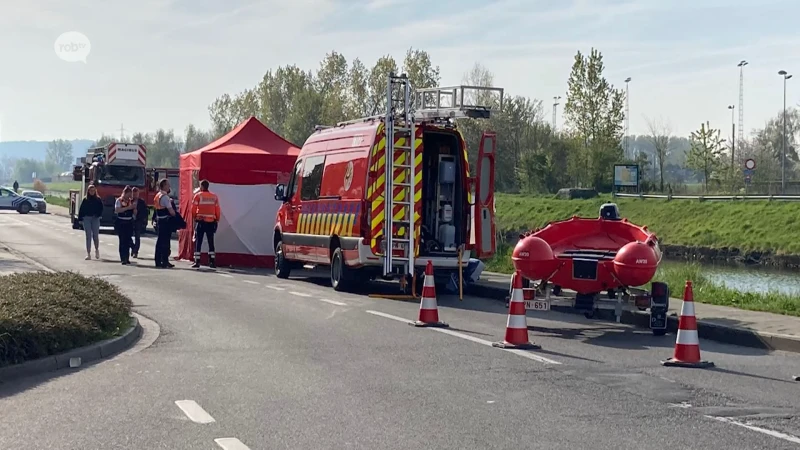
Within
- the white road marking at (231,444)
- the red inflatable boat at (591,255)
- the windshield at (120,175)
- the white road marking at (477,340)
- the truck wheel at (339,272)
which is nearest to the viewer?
the white road marking at (231,444)

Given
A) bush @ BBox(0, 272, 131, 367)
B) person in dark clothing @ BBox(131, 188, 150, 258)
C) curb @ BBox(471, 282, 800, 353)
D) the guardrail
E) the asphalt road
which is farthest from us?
the guardrail

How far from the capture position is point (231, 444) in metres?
7.18

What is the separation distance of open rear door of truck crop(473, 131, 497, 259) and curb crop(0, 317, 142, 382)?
7.24 metres

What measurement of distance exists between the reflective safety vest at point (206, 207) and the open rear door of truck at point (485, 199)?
7470 mm

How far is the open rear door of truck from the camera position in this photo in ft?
58.3

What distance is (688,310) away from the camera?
35.6ft

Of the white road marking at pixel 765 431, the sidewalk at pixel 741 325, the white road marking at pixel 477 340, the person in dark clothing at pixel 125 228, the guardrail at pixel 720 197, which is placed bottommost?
the white road marking at pixel 477 340

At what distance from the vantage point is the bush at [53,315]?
10242mm

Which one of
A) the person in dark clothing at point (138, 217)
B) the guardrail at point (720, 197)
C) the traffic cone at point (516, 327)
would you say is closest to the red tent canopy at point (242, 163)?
the person in dark clothing at point (138, 217)

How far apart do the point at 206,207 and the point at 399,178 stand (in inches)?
279

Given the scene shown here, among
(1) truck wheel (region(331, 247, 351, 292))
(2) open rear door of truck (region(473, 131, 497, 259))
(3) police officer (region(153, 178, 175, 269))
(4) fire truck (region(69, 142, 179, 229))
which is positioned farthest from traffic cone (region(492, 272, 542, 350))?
(4) fire truck (region(69, 142, 179, 229))

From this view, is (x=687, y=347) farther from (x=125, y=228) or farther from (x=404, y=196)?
(x=125, y=228)

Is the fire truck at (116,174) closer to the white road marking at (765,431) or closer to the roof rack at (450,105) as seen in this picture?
the roof rack at (450,105)

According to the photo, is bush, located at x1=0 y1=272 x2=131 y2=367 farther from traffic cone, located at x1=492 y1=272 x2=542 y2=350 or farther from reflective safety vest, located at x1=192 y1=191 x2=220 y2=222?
reflective safety vest, located at x1=192 y1=191 x2=220 y2=222
